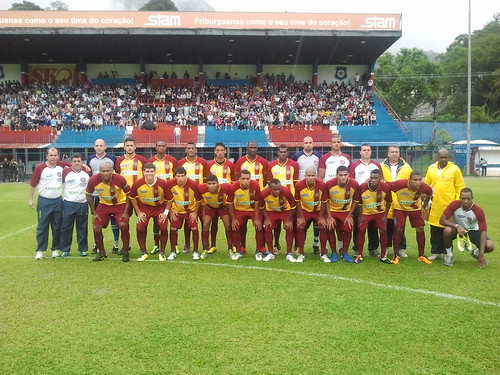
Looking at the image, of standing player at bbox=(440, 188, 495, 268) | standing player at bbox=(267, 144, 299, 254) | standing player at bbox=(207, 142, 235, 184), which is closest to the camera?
standing player at bbox=(440, 188, 495, 268)

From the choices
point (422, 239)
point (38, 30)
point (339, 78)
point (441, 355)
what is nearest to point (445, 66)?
point (339, 78)

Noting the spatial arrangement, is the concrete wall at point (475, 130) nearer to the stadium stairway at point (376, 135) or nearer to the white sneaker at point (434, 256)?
the stadium stairway at point (376, 135)

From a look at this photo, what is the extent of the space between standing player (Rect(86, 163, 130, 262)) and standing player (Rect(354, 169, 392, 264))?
368cm

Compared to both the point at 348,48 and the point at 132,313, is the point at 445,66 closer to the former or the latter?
the point at 348,48

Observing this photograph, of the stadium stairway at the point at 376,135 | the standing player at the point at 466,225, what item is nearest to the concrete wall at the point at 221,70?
the stadium stairway at the point at 376,135

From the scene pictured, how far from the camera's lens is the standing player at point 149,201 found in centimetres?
739

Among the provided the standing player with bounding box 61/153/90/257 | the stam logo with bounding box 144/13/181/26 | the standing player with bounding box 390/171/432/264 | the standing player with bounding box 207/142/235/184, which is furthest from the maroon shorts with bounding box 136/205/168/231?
the stam logo with bounding box 144/13/181/26

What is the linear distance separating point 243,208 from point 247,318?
315 centimetres

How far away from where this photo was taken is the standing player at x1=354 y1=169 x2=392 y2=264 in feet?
23.5

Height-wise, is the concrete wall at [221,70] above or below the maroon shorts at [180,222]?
above

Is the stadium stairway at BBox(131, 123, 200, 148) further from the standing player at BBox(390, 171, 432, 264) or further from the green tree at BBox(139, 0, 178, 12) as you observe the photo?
the green tree at BBox(139, 0, 178, 12)

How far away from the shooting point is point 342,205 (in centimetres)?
735

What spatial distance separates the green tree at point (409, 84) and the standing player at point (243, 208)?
178 feet

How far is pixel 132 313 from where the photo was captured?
16.1 feet
